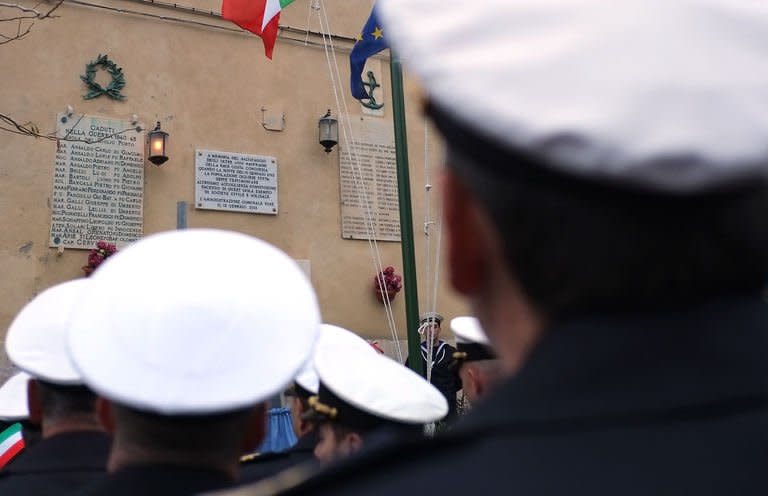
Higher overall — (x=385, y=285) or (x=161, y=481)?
(x=385, y=285)

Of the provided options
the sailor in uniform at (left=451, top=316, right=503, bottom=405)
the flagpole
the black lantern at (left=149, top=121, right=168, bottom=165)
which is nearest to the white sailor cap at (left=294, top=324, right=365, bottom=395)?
the sailor in uniform at (left=451, top=316, right=503, bottom=405)

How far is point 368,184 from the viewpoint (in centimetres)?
1203

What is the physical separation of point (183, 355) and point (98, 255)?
9151 millimetres

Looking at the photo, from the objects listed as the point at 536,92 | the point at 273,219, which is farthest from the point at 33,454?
the point at 273,219

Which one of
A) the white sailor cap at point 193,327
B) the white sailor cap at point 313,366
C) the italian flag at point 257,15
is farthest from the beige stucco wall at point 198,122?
the white sailor cap at point 193,327

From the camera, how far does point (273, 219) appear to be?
11.4m

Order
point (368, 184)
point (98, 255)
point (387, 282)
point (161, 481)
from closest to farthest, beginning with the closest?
point (161, 481) → point (98, 255) → point (387, 282) → point (368, 184)

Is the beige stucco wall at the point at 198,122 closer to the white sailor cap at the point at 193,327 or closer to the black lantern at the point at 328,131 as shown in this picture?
the black lantern at the point at 328,131

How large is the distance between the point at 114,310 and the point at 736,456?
3.47 ft

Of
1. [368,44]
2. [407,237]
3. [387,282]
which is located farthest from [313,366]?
[387,282]

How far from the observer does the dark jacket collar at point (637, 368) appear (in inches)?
32.3

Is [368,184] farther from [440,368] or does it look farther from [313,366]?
[313,366]

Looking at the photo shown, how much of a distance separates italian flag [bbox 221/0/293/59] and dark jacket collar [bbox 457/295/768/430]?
8637 mm

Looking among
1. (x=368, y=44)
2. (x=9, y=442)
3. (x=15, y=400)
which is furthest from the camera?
(x=368, y=44)
